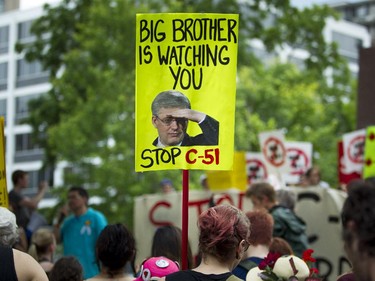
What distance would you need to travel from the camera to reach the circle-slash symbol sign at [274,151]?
1580 centimetres

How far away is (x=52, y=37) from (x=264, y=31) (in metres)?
5.30

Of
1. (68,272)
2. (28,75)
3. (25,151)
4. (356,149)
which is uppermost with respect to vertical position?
(28,75)

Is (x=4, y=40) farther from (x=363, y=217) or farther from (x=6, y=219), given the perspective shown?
(x=363, y=217)

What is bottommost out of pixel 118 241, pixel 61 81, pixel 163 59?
pixel 118 241

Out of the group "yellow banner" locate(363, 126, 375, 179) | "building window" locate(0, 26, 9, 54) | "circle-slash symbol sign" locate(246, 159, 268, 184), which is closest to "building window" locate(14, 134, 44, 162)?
Result: "building window" locate(0, 26, 9, 54)

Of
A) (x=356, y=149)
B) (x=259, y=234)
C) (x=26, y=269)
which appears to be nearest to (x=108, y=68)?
(x=356, y=149)

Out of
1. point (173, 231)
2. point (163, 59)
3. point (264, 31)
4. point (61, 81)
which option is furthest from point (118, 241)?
point (61, 81)

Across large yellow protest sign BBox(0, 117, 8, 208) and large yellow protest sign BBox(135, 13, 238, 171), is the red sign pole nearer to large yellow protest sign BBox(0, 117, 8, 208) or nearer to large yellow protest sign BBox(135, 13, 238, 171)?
large yellow protest sign BBox(135, 13, 238, 171)

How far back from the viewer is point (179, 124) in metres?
6.13

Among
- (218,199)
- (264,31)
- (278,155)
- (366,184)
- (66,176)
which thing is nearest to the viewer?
(366,184)

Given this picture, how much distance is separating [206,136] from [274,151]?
9862mm

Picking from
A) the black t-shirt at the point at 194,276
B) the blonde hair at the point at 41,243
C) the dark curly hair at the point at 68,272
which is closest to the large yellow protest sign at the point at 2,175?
the blonde hair at the point at 41,243

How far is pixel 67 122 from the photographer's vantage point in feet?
91.8

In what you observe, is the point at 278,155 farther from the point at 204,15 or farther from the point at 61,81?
the point at 61,81
